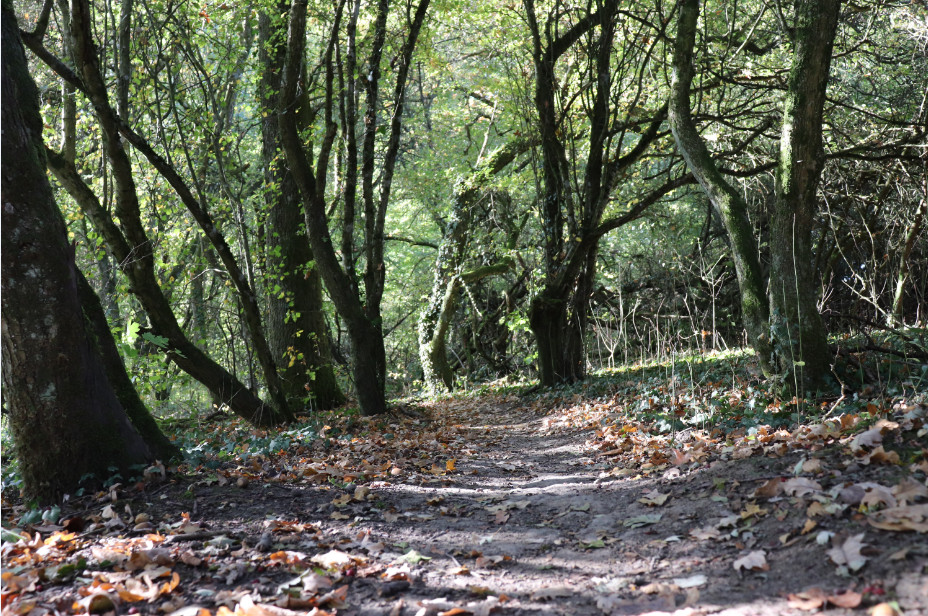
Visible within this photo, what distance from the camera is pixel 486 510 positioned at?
13.2ft

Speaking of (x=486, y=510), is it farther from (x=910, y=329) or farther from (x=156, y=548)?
(x=910, y=329)

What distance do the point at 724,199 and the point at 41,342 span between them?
5.56 meters

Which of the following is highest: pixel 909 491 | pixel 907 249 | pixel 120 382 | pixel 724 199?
pixel 724 199

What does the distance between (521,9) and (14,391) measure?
10.4 metres

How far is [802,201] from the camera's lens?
200 inches

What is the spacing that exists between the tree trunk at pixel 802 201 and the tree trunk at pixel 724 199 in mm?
375

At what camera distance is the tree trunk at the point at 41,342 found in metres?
3.38

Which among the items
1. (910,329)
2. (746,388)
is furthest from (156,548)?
(910,329)

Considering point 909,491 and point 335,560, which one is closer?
point 909,491

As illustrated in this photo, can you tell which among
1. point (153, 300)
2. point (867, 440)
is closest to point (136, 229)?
point (153, 300)

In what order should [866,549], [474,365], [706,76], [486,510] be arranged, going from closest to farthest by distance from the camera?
[866,549] → [486,510] → [706,76] → [474,365]

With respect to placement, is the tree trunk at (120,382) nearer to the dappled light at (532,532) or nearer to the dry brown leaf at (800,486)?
the dappled light at (532,532)

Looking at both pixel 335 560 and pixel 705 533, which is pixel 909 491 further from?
pixel 335 560

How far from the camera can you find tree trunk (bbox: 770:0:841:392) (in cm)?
496
